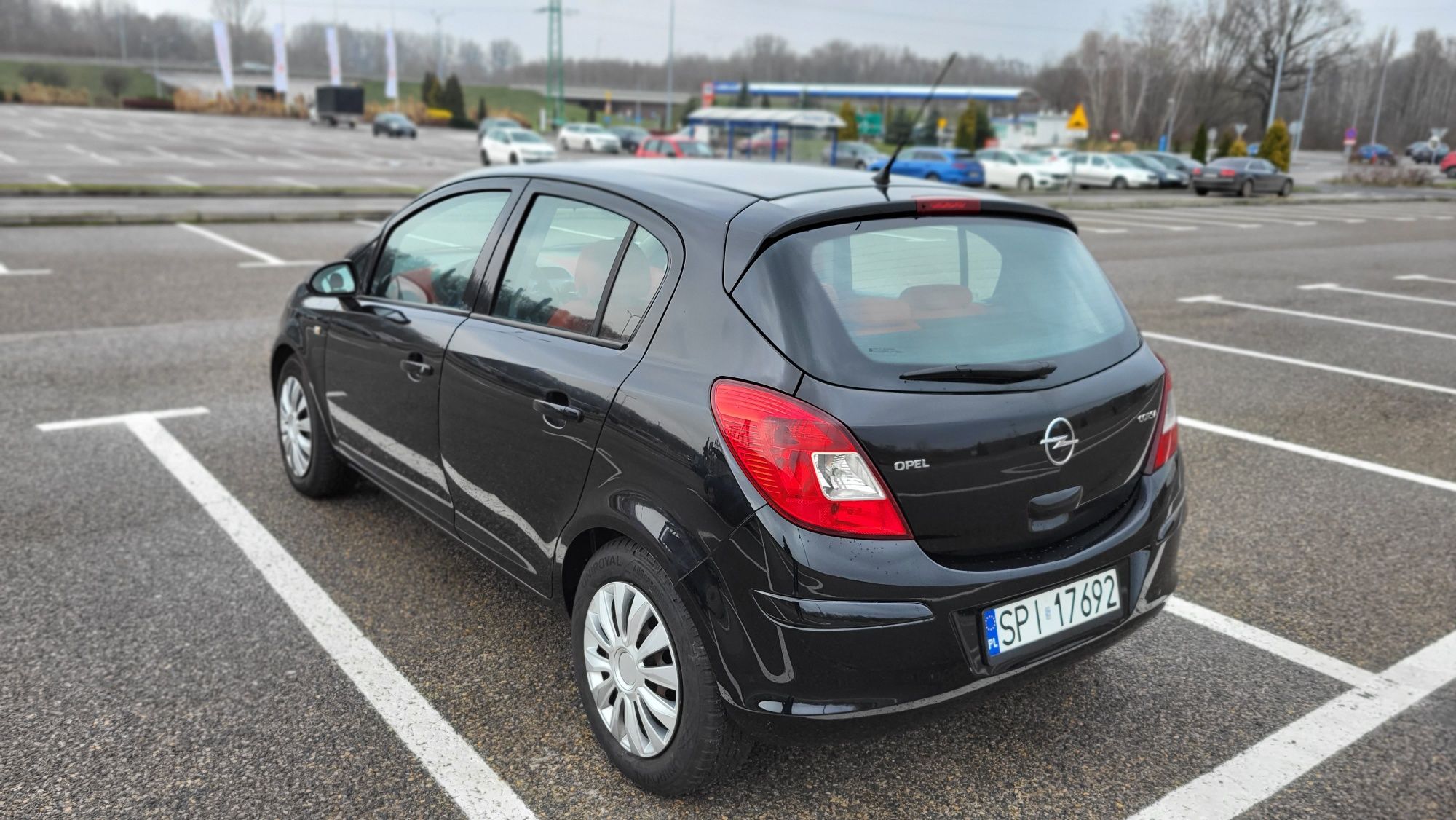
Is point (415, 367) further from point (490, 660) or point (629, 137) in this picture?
point (629, 137)

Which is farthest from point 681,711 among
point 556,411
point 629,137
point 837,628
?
point 629,137

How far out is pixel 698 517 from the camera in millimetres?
2381

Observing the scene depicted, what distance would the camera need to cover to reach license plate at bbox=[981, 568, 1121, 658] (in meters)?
2.44

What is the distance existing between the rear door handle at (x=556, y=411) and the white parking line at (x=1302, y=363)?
7.20 m

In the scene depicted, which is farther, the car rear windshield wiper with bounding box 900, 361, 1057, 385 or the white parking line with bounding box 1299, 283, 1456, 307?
the white parking line with bounding box 1299, 283, 1456, 307

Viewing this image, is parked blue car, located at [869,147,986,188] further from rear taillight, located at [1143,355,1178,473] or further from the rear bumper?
the rear bumper

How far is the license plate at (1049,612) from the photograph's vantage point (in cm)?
244

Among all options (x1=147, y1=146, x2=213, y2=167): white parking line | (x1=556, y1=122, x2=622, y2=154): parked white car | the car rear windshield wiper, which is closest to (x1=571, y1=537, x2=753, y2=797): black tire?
the car rear windshield wiper

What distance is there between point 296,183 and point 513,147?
519 inches

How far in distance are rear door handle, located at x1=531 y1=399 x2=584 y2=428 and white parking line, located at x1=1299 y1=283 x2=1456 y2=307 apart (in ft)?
40.4

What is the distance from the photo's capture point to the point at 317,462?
4453mm

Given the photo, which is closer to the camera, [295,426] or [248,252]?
[295,426]

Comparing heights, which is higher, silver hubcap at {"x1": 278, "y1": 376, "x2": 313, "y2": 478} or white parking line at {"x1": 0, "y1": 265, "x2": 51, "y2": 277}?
silver hubcap at {"x1": 278, "y1": 376, "x2": 313, "y2": 478}

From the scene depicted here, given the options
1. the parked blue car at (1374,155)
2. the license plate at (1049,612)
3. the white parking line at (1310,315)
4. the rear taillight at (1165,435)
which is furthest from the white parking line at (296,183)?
the parked blue car at (1374,155)
